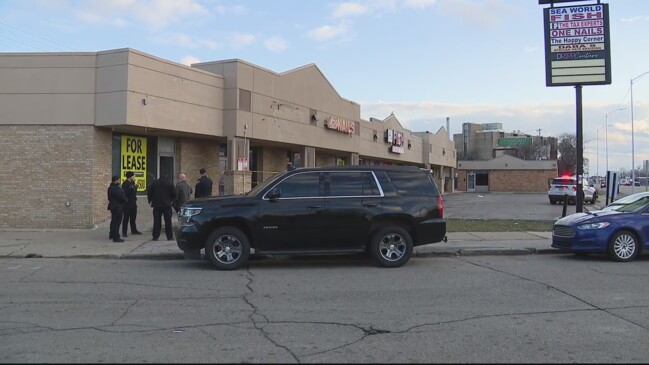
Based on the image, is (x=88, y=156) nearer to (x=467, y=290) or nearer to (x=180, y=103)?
(x=180, y=103)

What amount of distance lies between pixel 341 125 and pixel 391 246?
19.1 m

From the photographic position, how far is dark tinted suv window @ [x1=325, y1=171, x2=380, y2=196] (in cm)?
1045

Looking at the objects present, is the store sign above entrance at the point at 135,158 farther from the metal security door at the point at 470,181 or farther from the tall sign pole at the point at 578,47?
the metal security door at the point at 470,181

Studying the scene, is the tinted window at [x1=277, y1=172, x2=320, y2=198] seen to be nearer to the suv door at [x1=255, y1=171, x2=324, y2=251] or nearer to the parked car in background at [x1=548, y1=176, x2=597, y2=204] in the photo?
the suv door at [x1=255, y1=171, x2=324, y2=251]

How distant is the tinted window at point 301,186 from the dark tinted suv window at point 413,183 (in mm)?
1514

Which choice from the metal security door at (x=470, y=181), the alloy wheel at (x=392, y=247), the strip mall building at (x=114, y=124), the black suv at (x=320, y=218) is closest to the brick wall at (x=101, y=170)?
the strip mall building at (x=114, y=124)

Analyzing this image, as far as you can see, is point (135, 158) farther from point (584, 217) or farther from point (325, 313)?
point (584, 217)

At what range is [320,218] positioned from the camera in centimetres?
1020

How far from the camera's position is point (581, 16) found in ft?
52.5

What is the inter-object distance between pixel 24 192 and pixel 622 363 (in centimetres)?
1651

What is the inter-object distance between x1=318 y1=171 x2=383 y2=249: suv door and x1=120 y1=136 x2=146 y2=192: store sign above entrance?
34.4ft

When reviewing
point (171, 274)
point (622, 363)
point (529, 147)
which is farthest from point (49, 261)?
point (529, 147)

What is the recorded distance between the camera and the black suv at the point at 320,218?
1005 cm

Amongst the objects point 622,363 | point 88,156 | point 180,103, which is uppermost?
point 180,103
